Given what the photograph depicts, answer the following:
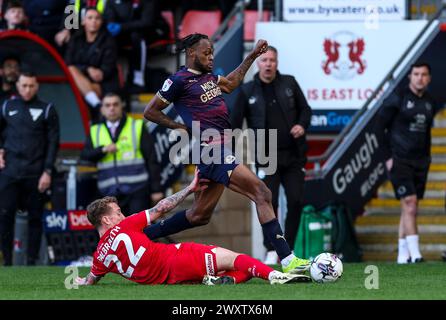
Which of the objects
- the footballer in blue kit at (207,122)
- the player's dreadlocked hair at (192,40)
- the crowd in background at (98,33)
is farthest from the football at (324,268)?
the crowd in background at (98,33)

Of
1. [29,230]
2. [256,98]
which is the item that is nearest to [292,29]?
[256,98]

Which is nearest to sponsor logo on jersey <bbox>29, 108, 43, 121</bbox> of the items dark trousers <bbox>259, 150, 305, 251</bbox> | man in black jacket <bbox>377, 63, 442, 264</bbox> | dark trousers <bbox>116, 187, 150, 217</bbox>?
dark trousers <bbox>116, 187, 150, 217</bbox>

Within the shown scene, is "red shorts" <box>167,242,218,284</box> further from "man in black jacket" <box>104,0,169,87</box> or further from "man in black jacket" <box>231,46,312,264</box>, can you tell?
"man in black jacket" <box>104,0,169,87</box>

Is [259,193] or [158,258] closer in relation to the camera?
[158,258]

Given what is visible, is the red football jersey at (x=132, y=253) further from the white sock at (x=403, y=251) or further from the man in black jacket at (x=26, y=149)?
the white sock at (x=403, y=251)

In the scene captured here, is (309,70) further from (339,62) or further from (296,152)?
(296,152)

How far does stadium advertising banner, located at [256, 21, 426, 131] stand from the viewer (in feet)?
63.4

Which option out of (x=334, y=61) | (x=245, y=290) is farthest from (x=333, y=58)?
(x=245, y=290)

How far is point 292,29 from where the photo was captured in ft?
63.5

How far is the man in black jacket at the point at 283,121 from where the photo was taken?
16.1m

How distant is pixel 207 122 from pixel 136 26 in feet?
23.7

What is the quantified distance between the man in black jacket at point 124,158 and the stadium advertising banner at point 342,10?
122 inches

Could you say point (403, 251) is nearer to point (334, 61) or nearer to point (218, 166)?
point (334, 61)

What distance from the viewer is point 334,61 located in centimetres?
1938
